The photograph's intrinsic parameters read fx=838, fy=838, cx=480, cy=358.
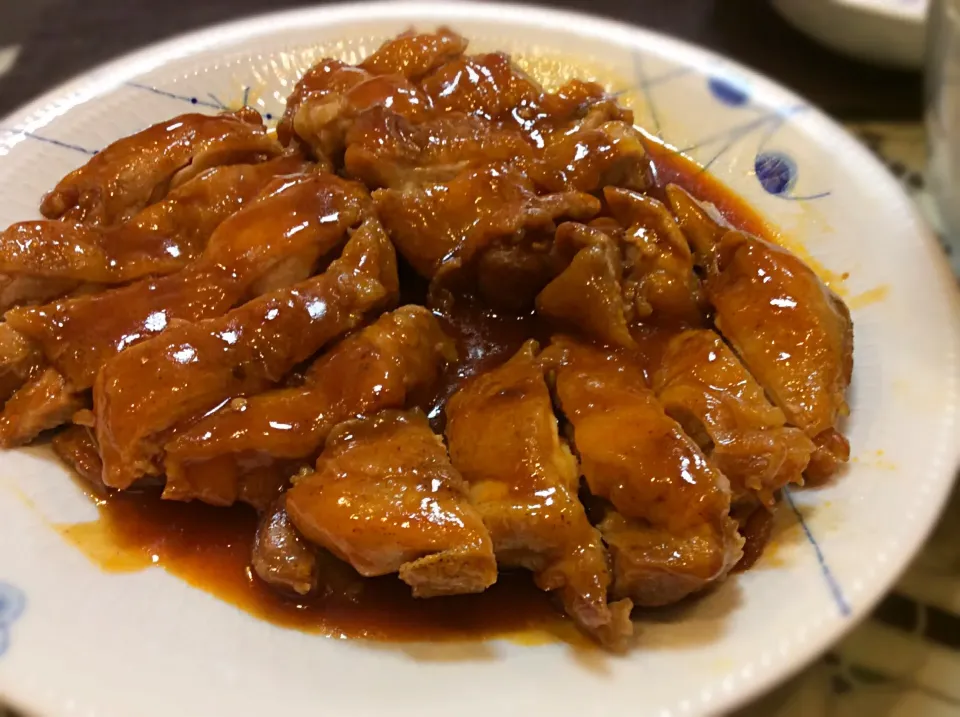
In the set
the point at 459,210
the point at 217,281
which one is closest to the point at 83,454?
the point at 217,281

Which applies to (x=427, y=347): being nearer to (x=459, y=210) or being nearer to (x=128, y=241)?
(x=459, y=210)

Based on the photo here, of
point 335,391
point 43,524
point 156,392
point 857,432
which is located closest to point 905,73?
point 857,432

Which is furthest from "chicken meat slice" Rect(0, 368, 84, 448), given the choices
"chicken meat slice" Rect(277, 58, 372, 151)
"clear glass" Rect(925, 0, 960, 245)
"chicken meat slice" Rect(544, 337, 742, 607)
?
"clear glass" Rect(925, 0, 960, 245)

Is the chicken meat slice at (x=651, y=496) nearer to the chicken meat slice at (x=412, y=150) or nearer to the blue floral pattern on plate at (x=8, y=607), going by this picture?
the chicken meat slice at (x=412, y=150)

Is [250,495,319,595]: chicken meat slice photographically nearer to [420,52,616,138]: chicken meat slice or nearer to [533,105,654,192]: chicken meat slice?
[533,105,654,192]: chicken meat slice

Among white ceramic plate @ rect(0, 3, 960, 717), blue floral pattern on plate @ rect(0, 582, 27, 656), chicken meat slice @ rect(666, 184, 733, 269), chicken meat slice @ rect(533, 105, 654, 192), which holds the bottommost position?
white ceramic plate @ rect(0, 3, 960, 717)

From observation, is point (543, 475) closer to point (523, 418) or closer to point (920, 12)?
point (523, 418)
